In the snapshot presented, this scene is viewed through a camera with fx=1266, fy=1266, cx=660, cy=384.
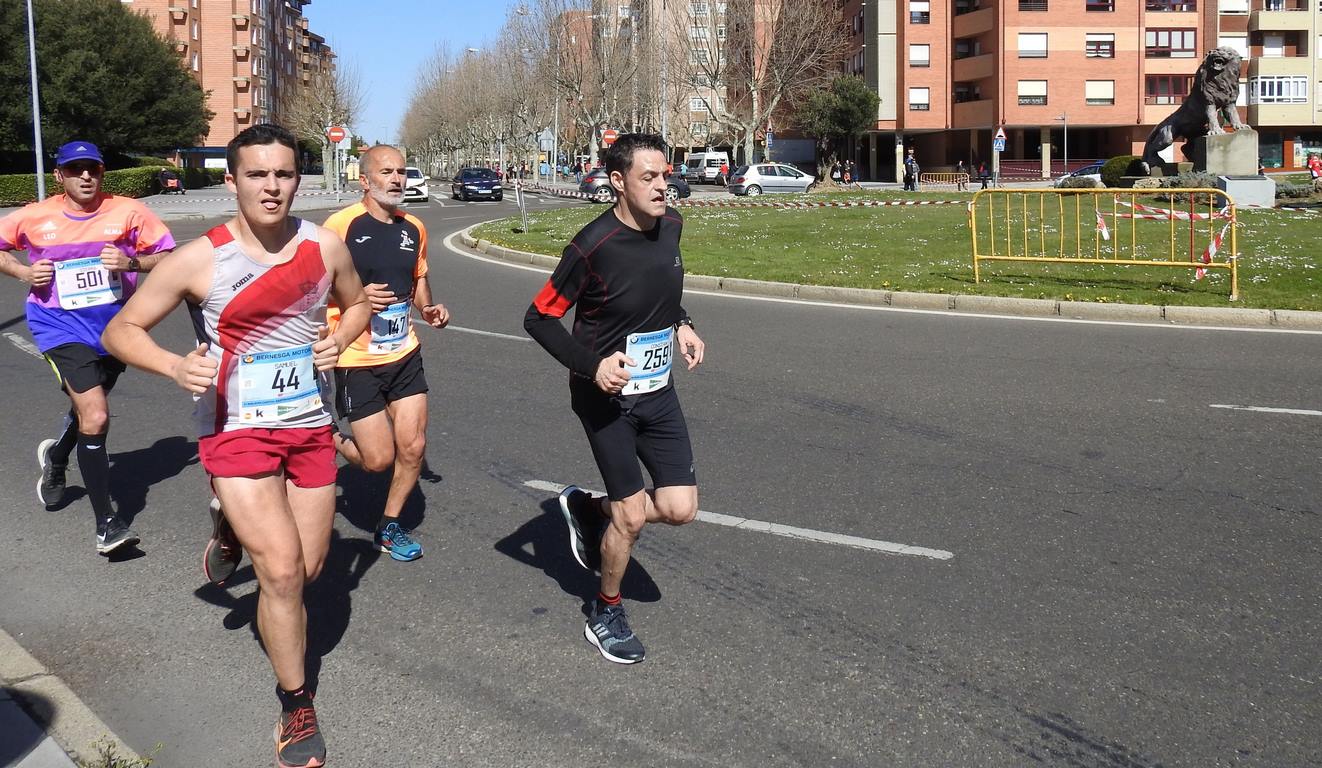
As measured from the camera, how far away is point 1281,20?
76438mm

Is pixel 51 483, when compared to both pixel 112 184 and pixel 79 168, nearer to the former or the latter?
pixel 79 168

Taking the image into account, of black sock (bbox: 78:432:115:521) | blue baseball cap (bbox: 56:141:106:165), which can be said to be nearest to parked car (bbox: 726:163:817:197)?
blue baseball cap (bbox: 56:141:106:165)

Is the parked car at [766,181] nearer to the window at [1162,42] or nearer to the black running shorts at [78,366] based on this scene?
the window at [1162,42]

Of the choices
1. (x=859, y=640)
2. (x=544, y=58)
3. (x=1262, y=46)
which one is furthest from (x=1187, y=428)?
(x=1262, y=46)

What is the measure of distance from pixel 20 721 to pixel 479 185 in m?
51.7

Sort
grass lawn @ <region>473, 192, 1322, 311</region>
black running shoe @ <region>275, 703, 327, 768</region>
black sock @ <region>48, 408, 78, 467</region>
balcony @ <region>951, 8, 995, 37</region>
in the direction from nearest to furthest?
1. black running shoe @ <region>275, 703, 327, 768</region>
2. black sock @ <region>48, 408, 78, 467</region>
3. grass lawn @ <region>473, 192, 1322, 311</region>
4. balcony @ <region>951, 8, 995, 37</region>

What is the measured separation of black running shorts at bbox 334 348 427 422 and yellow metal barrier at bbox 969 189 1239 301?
1020 cm

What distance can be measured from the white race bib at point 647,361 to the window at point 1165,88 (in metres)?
77.6

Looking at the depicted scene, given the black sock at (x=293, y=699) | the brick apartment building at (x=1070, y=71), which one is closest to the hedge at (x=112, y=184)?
the black sock at (x=293, y=699)

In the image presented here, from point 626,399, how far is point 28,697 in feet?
6.99

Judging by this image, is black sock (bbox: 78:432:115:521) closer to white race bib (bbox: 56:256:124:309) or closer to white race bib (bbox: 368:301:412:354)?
white race bib (bbox: 56:256:124:309)

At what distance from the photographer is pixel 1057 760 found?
3549 mm

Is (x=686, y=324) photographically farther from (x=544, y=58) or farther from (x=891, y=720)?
(x=544, y=58)

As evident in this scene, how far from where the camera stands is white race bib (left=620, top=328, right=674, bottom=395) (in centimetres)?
434
